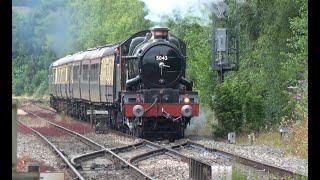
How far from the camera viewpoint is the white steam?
23.3 m

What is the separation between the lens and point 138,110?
1791 centimetres

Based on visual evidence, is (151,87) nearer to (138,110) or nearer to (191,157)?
(138,110)

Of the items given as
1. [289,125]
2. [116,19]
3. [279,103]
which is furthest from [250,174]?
[116,19]

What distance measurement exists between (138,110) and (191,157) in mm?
6663

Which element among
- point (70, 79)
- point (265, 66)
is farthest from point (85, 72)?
point (265, 66)

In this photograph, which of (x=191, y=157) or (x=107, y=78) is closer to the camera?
(x=191, y=157)

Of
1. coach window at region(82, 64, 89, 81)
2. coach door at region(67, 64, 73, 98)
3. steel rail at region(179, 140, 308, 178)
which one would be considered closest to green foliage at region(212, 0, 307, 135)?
steel rail at region(179, 140, 308, 178)

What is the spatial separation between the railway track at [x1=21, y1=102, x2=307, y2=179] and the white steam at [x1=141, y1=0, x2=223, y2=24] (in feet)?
22.2

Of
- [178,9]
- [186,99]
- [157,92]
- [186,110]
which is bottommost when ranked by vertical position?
[186,110]

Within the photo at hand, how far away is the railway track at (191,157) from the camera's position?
1067cm

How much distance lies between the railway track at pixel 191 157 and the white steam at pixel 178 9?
22.2ft

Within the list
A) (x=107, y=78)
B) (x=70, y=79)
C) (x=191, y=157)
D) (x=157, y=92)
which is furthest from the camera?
(x=70, y=79)

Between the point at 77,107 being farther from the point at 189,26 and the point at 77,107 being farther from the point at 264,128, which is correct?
the point at 264,128

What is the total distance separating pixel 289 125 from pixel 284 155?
4249mm
